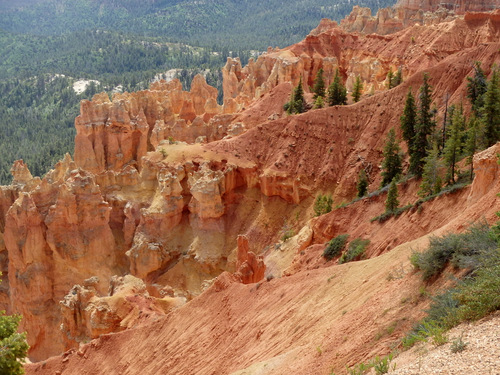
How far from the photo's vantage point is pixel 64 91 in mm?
131875

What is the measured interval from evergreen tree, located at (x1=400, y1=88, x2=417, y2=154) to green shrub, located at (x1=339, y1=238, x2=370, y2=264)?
1191cm

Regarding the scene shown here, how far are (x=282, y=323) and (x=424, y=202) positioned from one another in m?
11.2

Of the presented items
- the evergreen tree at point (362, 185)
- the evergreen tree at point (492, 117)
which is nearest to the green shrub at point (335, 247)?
the evergreen tree at point (362, 185)

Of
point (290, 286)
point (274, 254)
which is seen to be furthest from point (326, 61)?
point (290, 286)

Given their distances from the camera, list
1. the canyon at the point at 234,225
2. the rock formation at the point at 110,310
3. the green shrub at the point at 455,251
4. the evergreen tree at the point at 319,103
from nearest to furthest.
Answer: the green shrub at the point at 455,251
the canyon at the point at 234,225
the rock formation at the point at 110,310
the evergreen tree at the point at 319,103

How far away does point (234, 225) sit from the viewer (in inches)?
1571

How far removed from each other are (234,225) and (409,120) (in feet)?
48.4

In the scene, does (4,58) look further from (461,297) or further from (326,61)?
(461,297)

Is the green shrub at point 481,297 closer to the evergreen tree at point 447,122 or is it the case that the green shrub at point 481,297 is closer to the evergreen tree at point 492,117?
the evergreen tree at point 492,117

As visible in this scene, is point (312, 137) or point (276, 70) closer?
point (312, 137)

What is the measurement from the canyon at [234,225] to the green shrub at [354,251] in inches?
16.8

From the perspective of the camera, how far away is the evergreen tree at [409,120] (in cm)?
3559

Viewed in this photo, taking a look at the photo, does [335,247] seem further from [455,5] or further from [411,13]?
[455,5]

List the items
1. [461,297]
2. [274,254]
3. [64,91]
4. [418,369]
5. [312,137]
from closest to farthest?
[418,369] → [461,297] → [274,254] → [312,137] → [64,91]
